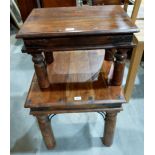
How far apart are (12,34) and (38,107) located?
2.07 metres

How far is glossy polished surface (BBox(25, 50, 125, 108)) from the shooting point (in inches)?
32.5

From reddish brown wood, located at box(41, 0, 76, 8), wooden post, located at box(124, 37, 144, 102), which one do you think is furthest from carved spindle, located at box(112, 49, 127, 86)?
reddish brown wood, located at box(41, 0, 76, 8)

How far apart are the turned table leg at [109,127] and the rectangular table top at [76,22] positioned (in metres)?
0.42

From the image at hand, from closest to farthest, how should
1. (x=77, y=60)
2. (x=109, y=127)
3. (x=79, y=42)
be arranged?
(x=79, y=42)
(x=109, y=127)
(x=77, y=60)

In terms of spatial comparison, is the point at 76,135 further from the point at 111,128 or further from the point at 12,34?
the point at 12,34

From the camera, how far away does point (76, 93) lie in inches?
34.1

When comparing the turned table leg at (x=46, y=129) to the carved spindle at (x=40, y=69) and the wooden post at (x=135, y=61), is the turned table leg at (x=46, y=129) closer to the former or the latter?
the carved spindle at (x=40, y=69)

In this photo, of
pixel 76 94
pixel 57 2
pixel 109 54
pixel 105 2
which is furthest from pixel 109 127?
pixel 57 2

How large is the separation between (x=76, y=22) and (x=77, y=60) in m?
0.36

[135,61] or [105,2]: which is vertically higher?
[105,2]

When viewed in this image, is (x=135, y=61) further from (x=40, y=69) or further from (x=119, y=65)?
(x=40, y=69)

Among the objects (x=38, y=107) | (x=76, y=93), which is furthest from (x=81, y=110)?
(x=38, y=107)

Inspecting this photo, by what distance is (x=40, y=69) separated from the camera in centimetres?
79

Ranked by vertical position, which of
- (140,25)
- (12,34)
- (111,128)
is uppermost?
(140,25)
